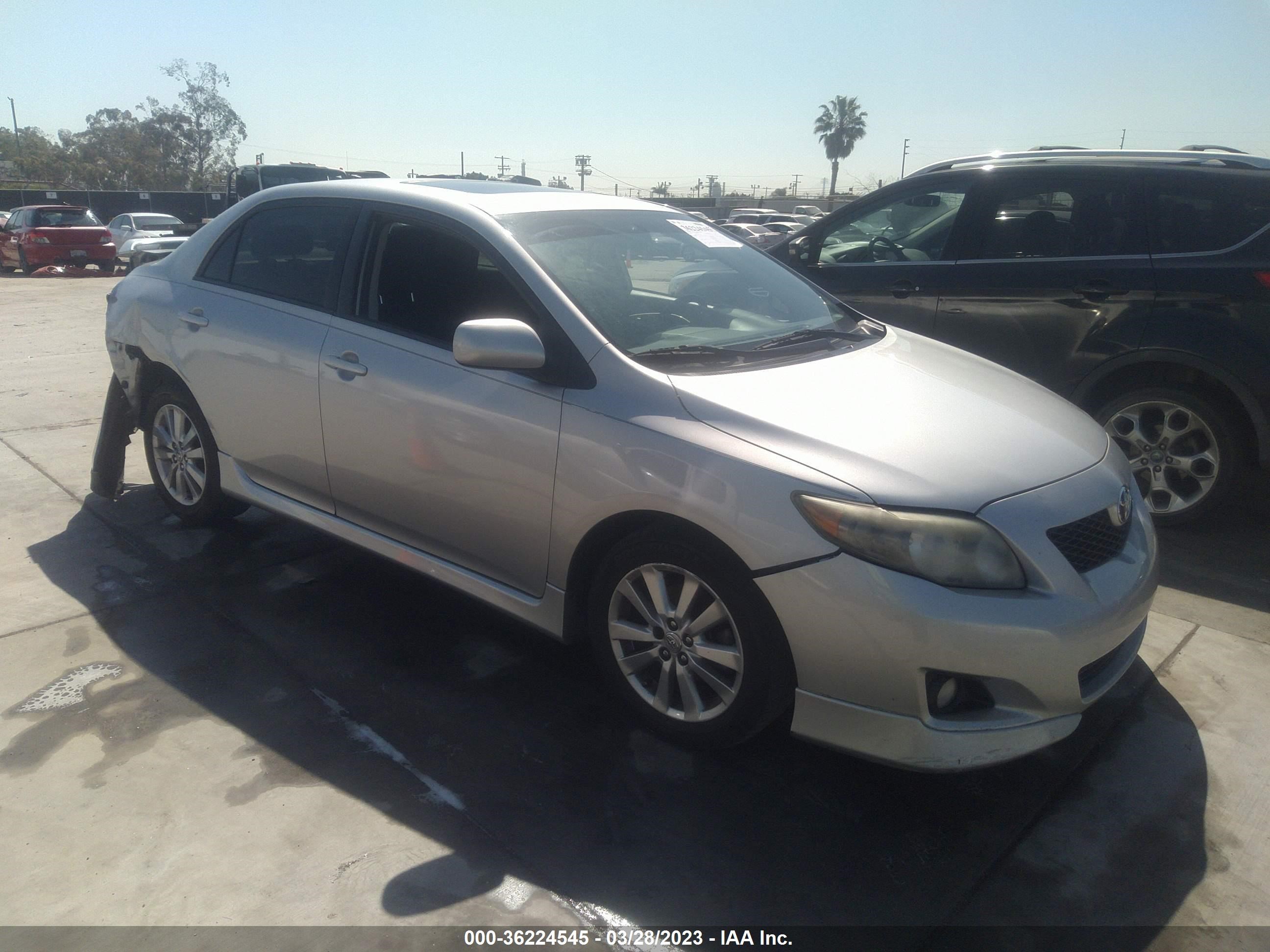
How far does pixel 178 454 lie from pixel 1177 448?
16.8ft

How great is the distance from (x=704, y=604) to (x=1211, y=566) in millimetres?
3148

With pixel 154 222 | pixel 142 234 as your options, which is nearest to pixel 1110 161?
pixel 142 234

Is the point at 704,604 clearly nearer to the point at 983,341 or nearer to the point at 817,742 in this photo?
the point at 817,742

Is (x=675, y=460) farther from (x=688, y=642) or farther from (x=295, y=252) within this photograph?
(x=295, y=252)

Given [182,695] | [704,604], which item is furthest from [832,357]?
[182,695]

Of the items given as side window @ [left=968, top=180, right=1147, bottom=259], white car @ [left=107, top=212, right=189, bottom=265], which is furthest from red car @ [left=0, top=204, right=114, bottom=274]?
side window @ [left=968, top=180, right=1147, bottom=259]

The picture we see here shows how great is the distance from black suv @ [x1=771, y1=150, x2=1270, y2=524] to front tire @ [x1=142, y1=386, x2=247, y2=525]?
12.6 feet

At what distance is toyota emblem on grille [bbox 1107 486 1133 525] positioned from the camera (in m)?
2.81

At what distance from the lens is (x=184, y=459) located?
4.54 metres

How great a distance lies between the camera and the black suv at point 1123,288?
15.0 ft

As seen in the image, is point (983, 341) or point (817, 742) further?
point (983, 341)

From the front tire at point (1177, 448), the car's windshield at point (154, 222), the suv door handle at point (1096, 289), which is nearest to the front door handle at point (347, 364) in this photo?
the suv door handle at point (1096, 289)

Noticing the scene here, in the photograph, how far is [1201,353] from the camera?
4.60 metres

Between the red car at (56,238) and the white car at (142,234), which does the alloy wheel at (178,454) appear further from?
the red car at (56,238)
